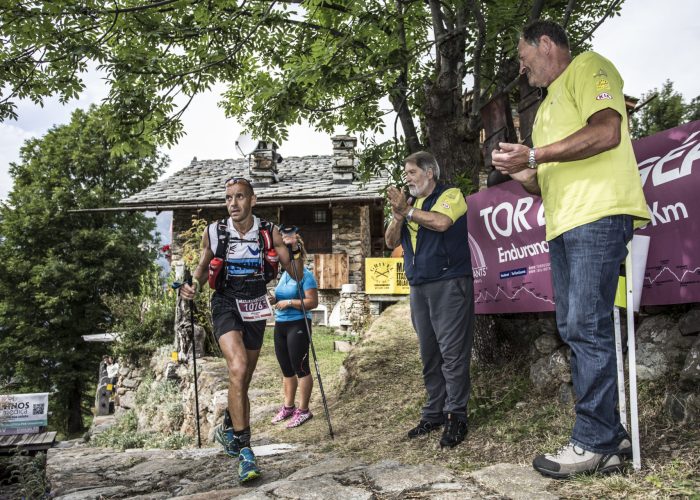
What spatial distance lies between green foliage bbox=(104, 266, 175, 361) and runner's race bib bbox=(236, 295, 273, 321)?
820cm

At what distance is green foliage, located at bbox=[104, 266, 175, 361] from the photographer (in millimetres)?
11805

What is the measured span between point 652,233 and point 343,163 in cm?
1647

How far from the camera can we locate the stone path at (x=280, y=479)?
272 cm

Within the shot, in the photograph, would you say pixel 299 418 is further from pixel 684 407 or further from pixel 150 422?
pixel 150 422

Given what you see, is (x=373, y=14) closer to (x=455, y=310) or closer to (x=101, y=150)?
(x=455, y=310)

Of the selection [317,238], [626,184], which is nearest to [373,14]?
[626,184]

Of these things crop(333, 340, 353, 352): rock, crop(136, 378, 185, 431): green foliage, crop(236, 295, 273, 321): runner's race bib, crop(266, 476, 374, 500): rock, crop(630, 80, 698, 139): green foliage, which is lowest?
crop(136, 378, 185, 431): green foliage

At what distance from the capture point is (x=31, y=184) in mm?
24562

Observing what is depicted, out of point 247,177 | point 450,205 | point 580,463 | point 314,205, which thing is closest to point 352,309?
point 314,205

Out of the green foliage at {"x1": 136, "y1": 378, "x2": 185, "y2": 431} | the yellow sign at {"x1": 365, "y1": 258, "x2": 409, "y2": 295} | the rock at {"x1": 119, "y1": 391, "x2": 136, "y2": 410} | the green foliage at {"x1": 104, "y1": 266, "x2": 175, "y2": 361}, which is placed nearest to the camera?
the green foliage at {"x1": 136, "y1": 378, "x2": 185, "y2": 431}

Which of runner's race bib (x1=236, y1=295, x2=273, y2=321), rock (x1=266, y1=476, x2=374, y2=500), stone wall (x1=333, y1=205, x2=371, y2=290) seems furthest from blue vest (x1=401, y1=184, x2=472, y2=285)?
stone wall (x1=333, y1=205, x2=371, y2=290)

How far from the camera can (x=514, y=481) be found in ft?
8.84

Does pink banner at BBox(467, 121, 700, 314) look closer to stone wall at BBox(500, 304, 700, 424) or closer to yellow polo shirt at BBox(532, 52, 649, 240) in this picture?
stone wall at BBox(500, 304, 700, 424)

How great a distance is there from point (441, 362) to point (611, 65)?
2.43 m
